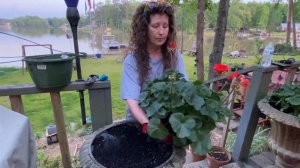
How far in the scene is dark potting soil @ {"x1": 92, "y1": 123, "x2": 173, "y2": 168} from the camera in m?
0.85

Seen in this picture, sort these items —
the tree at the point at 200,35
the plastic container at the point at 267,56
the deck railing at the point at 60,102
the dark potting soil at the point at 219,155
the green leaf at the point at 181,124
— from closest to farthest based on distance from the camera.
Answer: the green leaf at the point at 181,124 → the deck railing at the point at 60,102 → the plastic container at the point at 267,56 → the dark potting soil at the point at 219,155 → the tree at the point at 200,35

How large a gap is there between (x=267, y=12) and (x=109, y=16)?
533 inches

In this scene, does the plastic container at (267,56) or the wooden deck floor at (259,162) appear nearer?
the plastic container at (267,56)

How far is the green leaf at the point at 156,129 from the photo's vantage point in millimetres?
848

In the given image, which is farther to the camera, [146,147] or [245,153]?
[245,153]

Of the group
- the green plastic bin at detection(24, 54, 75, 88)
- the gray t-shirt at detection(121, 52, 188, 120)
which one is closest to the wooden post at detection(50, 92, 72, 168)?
the green plastic bin at detection(24, 54, 75, 88)

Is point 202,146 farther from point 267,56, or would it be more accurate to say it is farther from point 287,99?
point 267,56

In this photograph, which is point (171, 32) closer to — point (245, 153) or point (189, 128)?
point (189, 128)

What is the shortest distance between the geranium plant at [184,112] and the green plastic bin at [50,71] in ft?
1.49

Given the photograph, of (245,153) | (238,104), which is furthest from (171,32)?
(238,104)

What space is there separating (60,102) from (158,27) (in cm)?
66

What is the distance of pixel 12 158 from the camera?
80 centimetres

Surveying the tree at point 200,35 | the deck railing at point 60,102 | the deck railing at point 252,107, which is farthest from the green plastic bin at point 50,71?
the tree at point 200,35

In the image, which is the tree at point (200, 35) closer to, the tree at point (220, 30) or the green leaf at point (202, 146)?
the tree at point (220, 30)
